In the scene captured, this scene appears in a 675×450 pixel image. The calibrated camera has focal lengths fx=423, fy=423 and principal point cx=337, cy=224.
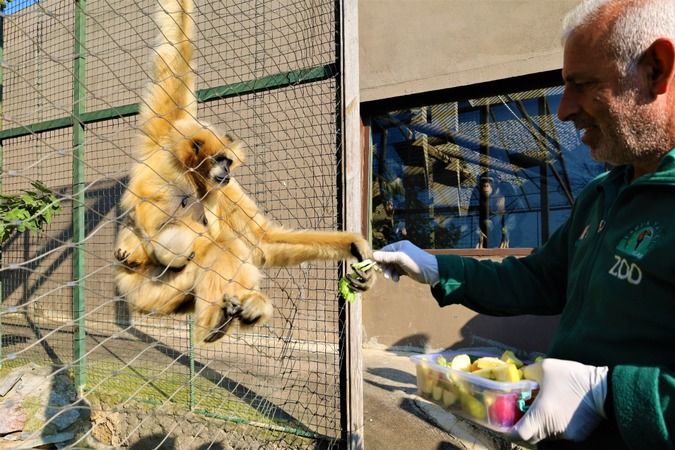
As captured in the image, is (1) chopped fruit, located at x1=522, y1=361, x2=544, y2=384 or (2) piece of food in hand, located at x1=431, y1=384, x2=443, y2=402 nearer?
(1) chopped fruit, located at x1=522, y1=361, x2=544, y2=384

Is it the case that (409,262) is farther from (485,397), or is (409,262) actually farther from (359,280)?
(485,397)

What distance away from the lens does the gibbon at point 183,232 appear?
2367 millimetres

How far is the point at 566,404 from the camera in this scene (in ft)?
4.05

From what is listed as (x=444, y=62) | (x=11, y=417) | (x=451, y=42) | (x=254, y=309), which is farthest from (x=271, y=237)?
(x=451, y=42)

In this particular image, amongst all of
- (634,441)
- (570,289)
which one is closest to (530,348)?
(570,289)

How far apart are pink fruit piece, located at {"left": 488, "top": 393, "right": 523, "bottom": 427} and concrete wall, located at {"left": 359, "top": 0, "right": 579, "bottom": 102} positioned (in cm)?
474

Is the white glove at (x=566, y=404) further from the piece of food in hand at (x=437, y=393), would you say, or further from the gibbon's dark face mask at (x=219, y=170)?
the gibbon's dark face mask at (x=219, y=170)

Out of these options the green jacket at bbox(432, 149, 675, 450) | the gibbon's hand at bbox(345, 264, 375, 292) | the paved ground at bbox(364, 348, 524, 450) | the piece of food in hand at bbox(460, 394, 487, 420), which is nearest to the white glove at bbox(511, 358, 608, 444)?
the green jacket at bbox(432, 149, 675, 450)

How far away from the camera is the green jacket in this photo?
1.06 meters

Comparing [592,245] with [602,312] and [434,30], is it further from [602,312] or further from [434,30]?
[434,30]

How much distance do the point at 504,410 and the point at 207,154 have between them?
6.80 feet

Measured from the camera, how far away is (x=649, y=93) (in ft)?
4.20

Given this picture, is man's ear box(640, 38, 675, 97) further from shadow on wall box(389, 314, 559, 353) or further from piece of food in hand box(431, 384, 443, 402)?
shadow on wall box(389, 314, 559, 353)

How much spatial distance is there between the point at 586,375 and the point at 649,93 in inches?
33.9
